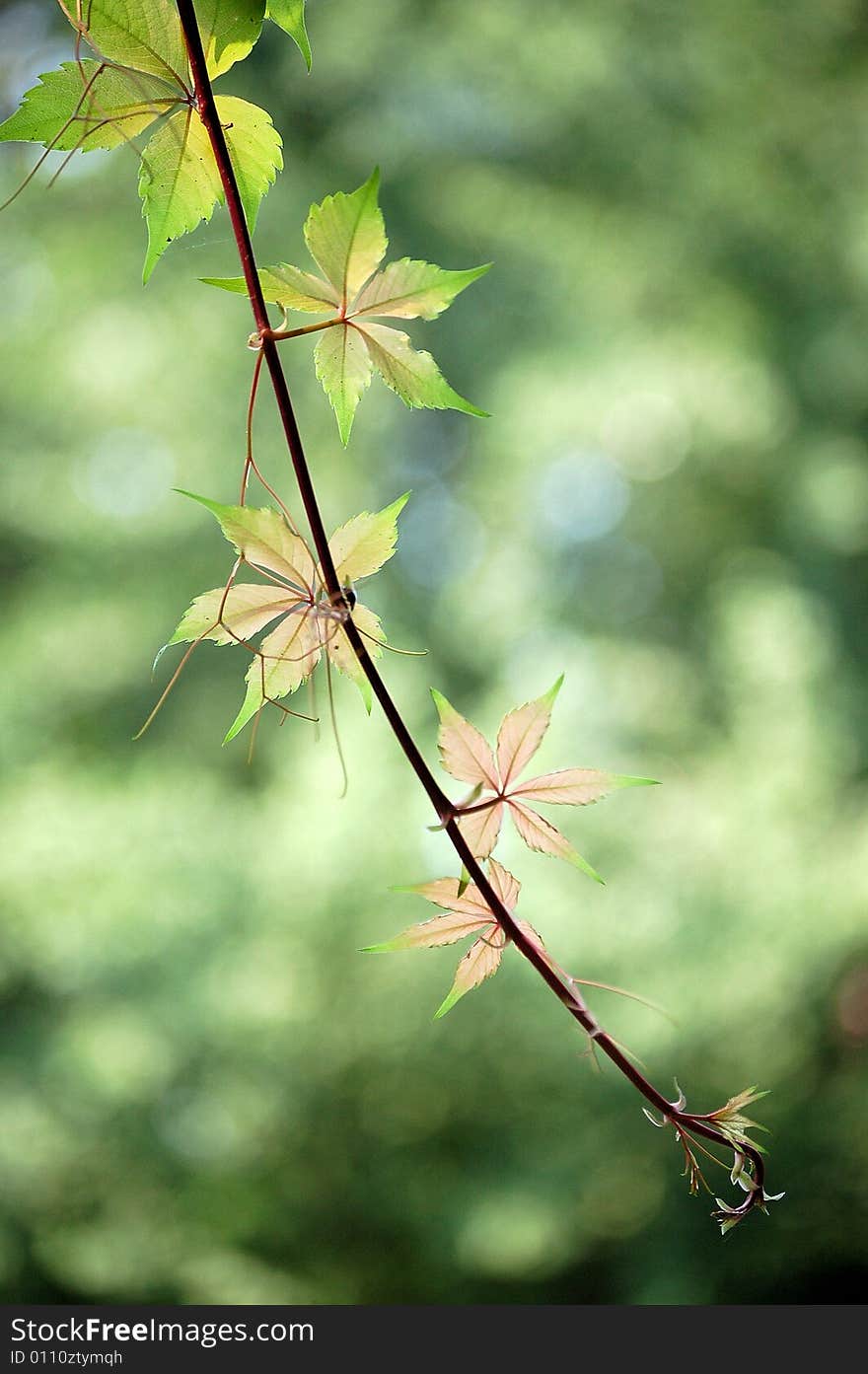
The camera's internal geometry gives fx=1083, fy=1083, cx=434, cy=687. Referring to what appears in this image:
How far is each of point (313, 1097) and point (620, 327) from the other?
0.96 m

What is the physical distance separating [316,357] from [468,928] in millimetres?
79

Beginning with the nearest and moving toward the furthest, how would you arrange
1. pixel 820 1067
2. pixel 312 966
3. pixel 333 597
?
pixel 333 597 → pixel 312 966 → pixel 820 1067

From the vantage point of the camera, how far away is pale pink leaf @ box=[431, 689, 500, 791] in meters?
0.15

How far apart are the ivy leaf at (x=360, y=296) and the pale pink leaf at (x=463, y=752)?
0.04 metres

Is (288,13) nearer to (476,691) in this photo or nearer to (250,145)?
(250,145)

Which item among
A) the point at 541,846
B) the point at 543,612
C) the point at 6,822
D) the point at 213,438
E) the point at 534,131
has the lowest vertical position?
the point at 541,846

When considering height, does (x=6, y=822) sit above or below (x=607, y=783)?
above

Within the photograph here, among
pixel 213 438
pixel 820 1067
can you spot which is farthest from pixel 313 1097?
pixel 213 438

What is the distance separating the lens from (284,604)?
0.46ft

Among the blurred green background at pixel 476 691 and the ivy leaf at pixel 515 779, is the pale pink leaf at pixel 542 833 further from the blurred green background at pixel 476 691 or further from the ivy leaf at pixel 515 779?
the blurred green background at pixel 476 691

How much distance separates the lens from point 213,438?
4.12 feet

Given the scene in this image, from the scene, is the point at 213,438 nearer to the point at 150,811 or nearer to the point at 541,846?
the point at 150,811

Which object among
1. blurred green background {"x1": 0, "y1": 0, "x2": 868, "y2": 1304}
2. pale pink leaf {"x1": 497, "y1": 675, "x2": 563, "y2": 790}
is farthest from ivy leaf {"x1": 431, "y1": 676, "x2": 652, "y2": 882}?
blurred green background {"x1": 0, "y1": 0, "x2": 868, "y2": 1304}

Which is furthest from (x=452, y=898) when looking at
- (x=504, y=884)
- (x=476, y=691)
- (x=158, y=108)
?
(x=476, y=691)
